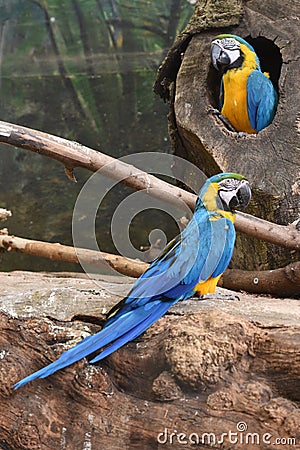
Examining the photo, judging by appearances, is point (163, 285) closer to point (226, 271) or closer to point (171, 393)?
point (171, 393)

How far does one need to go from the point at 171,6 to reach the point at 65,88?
90 cm

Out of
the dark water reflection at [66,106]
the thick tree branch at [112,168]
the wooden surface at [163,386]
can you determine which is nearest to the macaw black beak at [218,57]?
the thick tree branch at [112,168]

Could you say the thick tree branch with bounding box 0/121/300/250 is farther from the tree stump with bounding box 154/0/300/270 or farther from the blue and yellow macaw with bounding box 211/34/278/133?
the blue and yellow macaw with bounding box 211/34/278/133

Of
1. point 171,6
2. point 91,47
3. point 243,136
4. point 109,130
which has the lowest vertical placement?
point 109,130

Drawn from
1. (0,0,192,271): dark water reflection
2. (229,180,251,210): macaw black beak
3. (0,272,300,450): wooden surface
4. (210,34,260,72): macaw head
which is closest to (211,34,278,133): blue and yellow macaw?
(210,34,260,72): macaw head

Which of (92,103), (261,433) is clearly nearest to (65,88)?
(92,103)

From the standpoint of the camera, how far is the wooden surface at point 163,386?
927mm

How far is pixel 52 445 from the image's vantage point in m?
0.96

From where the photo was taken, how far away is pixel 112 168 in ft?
3.99

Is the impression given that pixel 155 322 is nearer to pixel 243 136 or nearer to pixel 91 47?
pixel 243 136

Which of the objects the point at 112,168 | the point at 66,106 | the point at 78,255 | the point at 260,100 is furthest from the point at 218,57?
the point at 66,106

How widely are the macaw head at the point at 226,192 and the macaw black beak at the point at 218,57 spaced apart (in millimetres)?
555

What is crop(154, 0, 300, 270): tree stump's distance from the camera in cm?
148

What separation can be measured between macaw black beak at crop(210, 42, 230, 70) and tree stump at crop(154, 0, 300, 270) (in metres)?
0.07
